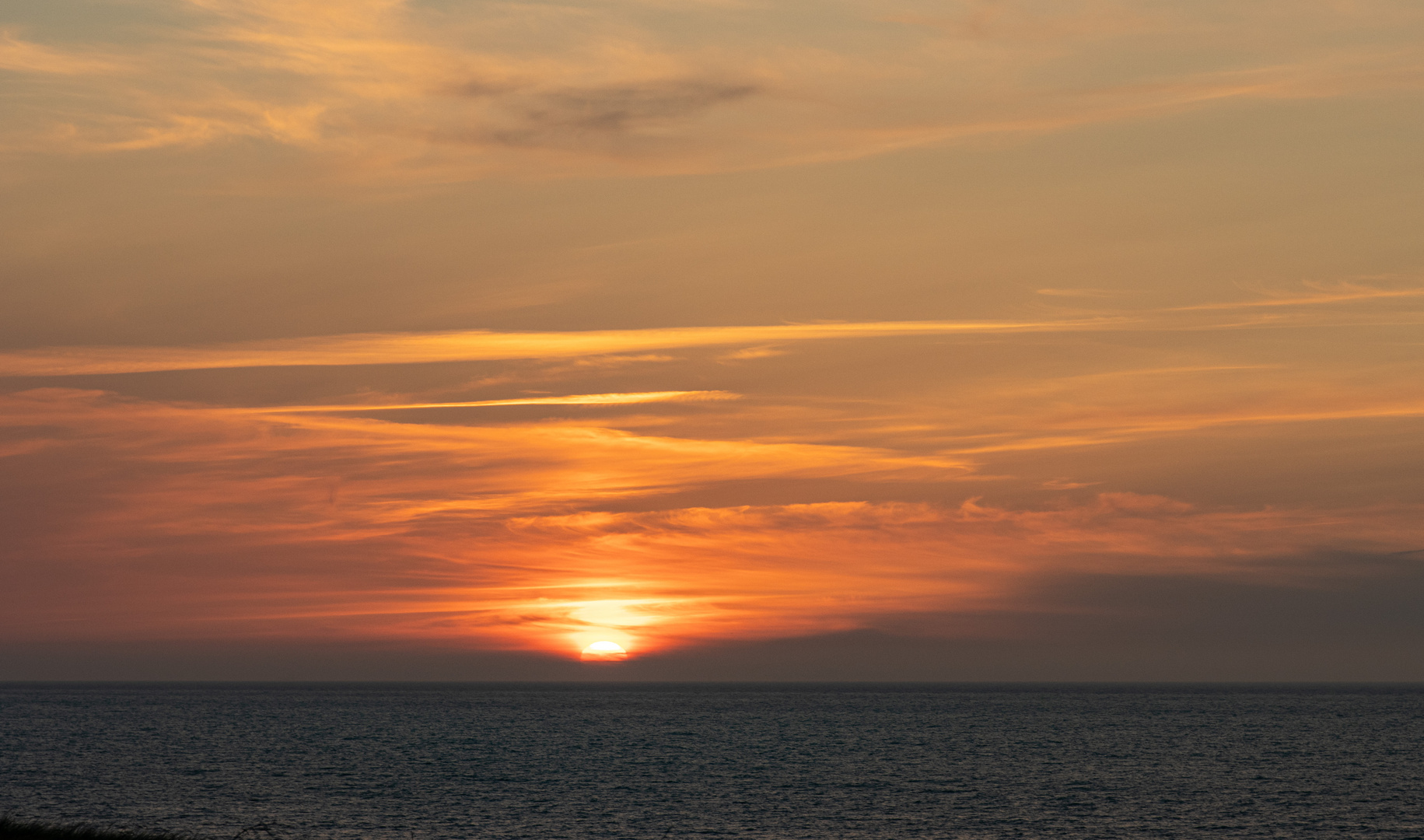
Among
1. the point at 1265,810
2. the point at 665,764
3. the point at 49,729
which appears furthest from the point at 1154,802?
the point at 49,729

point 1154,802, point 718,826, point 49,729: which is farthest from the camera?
point 49,729

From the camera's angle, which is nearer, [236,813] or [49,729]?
[236,813]

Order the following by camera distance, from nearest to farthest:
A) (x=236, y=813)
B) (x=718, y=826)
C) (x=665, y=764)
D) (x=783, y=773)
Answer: (x=718, y=826)
(x=236, y=813)
(x=783, y=773)
(x=665, y=764)

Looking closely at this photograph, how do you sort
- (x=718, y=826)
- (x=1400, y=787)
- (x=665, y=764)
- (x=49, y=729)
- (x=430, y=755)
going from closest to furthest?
(x=718, y=826)
(x=1400, y=787)
(x=665, y=764)
(x=430, y=755)
(x=49, y=729)

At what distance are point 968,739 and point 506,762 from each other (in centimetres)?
6919

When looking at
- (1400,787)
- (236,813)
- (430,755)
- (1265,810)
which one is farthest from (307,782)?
(1400,787)

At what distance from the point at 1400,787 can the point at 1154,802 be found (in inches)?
1087

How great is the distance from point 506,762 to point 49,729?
9206cm

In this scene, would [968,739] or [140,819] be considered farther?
[968,739]

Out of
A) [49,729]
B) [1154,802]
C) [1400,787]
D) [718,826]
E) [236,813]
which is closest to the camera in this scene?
[718,826]

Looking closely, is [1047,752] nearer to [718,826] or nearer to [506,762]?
[506,762]

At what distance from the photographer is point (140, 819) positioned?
83.2 m

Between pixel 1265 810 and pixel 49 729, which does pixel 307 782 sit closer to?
pixel 1265 810

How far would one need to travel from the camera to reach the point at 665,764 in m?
131
